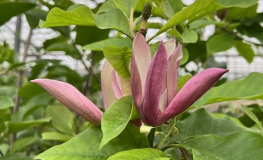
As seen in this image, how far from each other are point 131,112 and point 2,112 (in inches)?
23.0

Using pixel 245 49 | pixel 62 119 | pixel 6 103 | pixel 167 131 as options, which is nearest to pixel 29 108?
pixel 62 119

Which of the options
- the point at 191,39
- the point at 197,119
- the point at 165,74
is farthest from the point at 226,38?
the point at 165,74

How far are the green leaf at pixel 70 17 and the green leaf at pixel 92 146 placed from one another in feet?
0.63

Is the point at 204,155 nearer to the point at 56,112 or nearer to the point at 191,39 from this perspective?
the point at 191,39

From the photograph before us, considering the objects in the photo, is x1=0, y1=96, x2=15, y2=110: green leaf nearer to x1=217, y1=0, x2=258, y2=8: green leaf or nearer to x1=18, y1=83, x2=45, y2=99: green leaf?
x1=18, y1=83, x2=45, y2=99: green leaf

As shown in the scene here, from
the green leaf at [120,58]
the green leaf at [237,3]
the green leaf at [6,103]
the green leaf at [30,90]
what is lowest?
the green leaf at [30,90]

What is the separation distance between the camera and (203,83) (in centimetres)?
49

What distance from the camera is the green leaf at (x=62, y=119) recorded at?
110 centimetres

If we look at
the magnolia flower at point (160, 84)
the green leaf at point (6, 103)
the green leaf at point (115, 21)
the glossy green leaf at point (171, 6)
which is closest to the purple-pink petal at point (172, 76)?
the magnolia flower at point (160, 84)

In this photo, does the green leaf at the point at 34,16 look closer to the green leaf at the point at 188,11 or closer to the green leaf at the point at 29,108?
the green leaf at the point at 29,108

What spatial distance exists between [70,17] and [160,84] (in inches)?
8.2

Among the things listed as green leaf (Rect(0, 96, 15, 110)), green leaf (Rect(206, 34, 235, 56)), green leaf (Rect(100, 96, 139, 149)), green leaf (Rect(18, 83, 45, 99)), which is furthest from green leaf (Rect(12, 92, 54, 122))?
green leaf (Rect(100, 96, 139, 149))

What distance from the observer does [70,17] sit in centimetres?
58

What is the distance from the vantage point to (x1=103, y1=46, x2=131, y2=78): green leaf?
55cm
